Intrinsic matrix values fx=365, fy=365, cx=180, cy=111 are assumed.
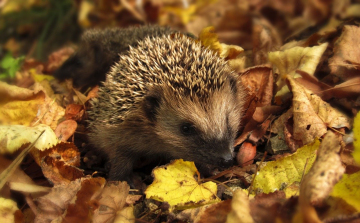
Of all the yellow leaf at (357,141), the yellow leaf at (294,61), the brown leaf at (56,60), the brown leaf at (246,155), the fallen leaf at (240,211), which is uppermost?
Answer: the yellow leaf at (357,141)

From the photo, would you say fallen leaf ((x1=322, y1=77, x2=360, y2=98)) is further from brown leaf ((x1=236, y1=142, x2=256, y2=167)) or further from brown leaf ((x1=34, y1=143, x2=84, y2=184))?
brown leaf ((x1=34, y1=143, x2=84, y2=184))

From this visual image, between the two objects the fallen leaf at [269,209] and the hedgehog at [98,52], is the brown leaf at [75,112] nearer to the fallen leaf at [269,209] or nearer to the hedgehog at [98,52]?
the hedgehog at [98,52]

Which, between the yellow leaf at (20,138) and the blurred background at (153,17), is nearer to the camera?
the yellow leaf at (20,138)

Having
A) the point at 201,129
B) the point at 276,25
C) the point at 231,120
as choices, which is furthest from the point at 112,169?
the point at 276,25

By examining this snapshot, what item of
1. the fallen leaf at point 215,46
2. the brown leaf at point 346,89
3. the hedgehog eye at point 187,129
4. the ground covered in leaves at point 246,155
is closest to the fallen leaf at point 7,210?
the ground covered in leaves at point 246,155

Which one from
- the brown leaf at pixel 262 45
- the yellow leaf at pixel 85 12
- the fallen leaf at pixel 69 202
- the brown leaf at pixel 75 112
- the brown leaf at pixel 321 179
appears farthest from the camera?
the yellow leaf at pixel 85 12

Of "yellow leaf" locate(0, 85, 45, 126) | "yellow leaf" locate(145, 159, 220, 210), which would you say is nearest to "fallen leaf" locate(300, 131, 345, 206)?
"yellow leaf" locate(145, 159, 220, 210)

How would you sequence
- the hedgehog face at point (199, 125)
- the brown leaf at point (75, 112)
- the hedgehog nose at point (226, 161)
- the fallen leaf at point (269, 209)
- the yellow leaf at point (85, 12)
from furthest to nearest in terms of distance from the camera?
the yellow leaf at point (85, 12) < the brown leaf at point (75, 112) < the hedgehog face at point (199, 125) < the hedgehog nose at point (226, 161) < the fallen leaf at point (269, 209)
